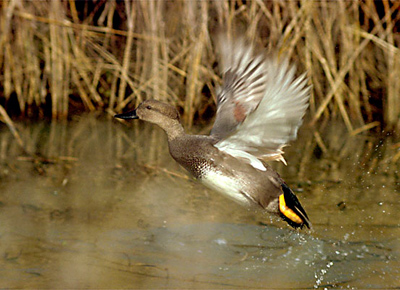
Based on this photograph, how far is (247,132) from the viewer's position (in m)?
2.64

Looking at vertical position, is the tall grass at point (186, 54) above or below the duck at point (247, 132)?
below

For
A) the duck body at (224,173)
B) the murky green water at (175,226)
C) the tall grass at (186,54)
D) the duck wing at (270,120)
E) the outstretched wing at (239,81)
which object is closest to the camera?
the duck wing at (270,120)

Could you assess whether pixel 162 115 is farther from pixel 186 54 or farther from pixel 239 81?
pixel 186 54

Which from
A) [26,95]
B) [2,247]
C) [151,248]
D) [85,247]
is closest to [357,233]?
[151,248]

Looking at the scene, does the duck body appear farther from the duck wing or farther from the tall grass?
the tall grass

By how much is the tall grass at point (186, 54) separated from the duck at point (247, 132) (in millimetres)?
2273

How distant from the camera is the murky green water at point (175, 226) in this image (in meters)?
3.34

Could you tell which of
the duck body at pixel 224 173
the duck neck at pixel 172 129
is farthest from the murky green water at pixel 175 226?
the duck neck at pixel 172 129

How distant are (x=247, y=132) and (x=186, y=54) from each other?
4.19 metres

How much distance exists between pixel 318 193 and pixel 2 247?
2.29m

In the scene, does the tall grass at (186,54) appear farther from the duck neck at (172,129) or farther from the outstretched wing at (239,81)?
the duck neck at (172,129)

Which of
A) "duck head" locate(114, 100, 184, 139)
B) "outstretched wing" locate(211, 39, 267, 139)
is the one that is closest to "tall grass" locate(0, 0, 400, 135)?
"outstretched wing" locate(211, 39, 267, 139)

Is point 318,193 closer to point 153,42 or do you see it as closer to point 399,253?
point 399,253

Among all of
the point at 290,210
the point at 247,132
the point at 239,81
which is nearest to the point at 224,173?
the point at 247,132
